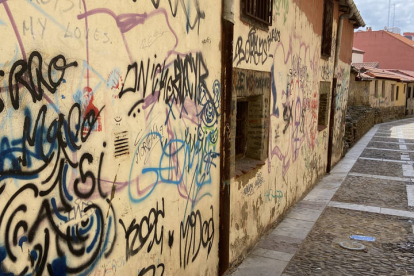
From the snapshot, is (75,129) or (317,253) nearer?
(75,129)

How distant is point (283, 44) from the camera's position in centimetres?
631

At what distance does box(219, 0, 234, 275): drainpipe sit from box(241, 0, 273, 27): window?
0.60 m

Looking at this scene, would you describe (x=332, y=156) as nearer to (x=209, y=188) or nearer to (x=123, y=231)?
(x=209, y=188)

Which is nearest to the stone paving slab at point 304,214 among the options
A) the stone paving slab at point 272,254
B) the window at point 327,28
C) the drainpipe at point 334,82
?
the stone paving slab at point 272,254

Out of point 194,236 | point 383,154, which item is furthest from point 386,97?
point 194,236

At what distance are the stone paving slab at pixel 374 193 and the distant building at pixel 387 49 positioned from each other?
1296 inches

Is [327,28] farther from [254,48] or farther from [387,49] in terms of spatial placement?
[387,49]

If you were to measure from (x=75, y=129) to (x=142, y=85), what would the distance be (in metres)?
0.78

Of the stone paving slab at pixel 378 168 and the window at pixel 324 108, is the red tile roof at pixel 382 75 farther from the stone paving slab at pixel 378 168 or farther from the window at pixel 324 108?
the window at pixel 324 108

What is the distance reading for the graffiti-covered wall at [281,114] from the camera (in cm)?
510

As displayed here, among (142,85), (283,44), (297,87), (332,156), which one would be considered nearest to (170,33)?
(142,85)

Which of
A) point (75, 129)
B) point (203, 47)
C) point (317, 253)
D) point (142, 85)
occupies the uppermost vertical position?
point (203, 47)

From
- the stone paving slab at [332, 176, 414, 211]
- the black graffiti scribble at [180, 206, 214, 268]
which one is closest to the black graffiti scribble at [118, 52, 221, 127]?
the black graffiti scribble at [180, 206, 214, 268]

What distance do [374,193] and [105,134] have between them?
7.81 meters
